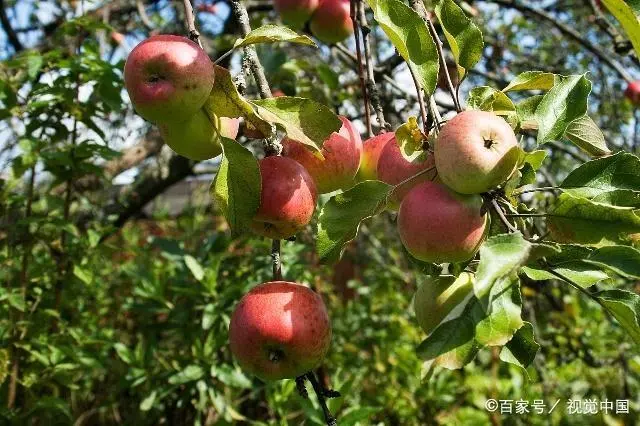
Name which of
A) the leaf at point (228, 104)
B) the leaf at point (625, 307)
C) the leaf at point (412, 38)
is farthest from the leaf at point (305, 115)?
the leaf at point (625, 307)

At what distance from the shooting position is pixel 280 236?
0.80 m

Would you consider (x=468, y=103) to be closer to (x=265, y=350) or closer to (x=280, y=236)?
(x=280, y=236)

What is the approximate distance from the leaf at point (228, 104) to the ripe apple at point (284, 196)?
47mm

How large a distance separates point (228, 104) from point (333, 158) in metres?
0.19

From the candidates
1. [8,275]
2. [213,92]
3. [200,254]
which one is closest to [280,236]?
[213,92]

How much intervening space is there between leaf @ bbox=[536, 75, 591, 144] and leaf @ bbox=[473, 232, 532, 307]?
0.86 feet

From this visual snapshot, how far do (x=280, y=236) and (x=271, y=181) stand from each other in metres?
0.08

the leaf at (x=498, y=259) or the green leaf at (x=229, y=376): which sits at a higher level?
the leaf at (x=498, y=259)

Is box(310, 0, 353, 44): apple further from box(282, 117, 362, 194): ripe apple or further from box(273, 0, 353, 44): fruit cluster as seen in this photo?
box(282, 117, 362, 194): ripe apple

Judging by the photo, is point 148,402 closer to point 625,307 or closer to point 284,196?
point 284,196

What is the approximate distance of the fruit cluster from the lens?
5.41 ft

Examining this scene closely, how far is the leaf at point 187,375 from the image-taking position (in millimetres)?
1598

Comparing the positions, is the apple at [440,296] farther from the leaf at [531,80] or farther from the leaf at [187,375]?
the leaf at [187,375]

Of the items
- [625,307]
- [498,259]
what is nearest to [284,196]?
[498,259]
